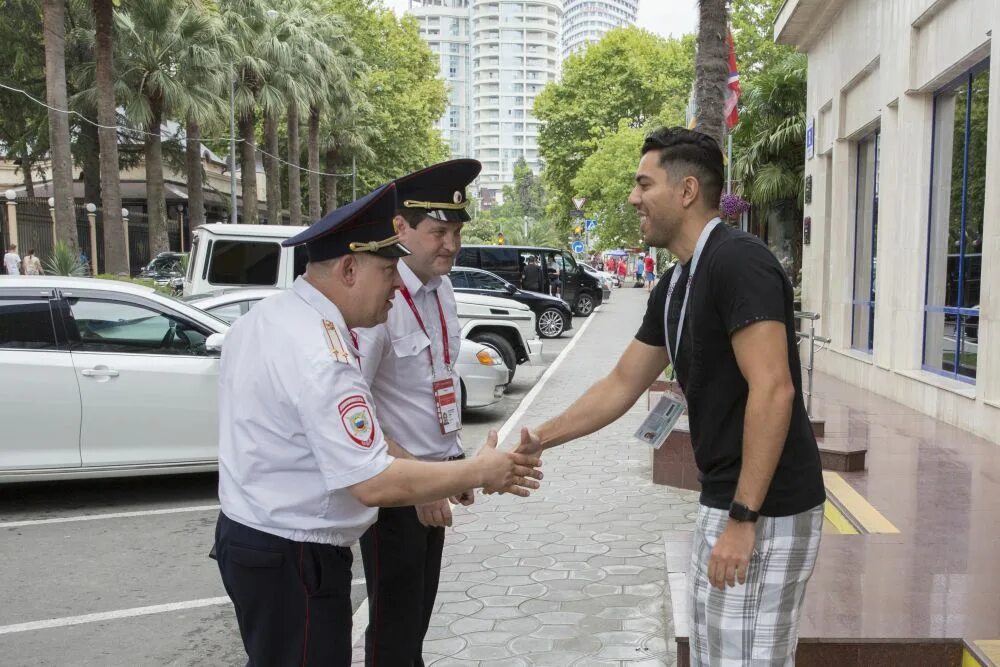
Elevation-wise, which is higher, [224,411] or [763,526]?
[224,411]

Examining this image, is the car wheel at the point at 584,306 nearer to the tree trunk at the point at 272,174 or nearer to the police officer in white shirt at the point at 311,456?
the tree trunk at the point at 272,174

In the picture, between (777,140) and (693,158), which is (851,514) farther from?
(777,140)

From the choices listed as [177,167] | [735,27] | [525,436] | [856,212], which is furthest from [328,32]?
[525,436]

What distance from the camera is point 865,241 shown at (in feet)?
44.0

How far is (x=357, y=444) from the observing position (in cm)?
214

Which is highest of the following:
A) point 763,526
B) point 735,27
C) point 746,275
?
point 735,27

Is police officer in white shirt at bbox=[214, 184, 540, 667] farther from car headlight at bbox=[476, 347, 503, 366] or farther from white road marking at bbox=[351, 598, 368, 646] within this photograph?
car headlight at bbox=[476, 347, 503, 366]

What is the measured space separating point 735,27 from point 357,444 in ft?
117

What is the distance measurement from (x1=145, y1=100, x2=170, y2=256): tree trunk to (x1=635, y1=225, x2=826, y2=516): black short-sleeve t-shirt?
28878 mm

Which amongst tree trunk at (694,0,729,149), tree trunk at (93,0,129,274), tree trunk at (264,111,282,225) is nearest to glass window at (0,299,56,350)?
tree trunk at (694,0,729,149)

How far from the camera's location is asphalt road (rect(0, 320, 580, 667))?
428 cm

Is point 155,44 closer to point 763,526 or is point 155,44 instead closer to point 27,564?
point 27,564

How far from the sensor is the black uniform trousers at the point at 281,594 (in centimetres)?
229

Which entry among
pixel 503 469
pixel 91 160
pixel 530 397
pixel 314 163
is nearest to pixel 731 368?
pixel 503 469
